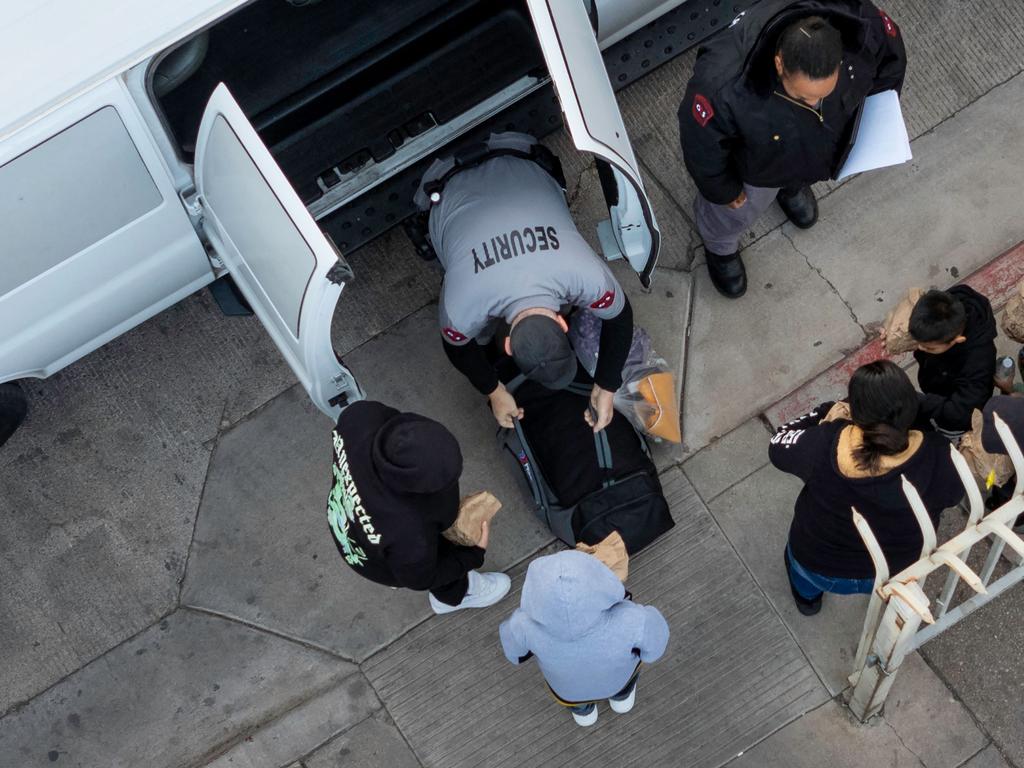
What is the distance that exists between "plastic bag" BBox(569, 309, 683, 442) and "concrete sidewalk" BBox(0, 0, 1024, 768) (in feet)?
0.76

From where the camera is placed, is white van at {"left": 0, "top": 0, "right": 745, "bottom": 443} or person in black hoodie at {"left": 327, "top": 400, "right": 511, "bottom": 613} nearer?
person in black hoodie at {"left": 327, "top": 400, "right": 511, "bottom": 613}

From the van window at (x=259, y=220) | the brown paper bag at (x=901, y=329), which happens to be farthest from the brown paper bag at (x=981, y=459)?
the van window at (x=259, y=220)

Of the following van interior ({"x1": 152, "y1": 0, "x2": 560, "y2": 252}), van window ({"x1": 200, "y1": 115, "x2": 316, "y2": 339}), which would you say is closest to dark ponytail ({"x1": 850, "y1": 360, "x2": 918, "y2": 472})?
van window ({"x1": 200, "y1": 115, "x2": 316, "y2": 339})

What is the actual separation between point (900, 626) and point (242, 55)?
3590mm

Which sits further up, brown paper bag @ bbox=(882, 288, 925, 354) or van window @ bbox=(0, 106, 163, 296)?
van window @ bbox=(0, 106, 163, 296)

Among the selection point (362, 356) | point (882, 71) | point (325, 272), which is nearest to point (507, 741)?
point (362, 356)

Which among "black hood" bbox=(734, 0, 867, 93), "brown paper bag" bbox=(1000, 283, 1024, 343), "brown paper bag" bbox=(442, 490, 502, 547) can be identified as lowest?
"brown paper bag" bbox=(1000, 283, 1024, 343)

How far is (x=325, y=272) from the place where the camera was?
11.1 ft

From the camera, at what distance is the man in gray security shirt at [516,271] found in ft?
12.0

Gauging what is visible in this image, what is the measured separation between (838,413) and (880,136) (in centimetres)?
108

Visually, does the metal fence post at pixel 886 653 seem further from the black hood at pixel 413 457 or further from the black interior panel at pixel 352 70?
the black interior panel at pixel 352 70

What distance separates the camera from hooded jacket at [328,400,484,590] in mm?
3336

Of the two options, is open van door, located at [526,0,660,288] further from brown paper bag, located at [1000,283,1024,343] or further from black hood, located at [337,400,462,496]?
brown paper bag, located at [1000,283,1024,343]

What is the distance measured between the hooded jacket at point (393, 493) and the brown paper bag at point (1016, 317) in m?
2.07
